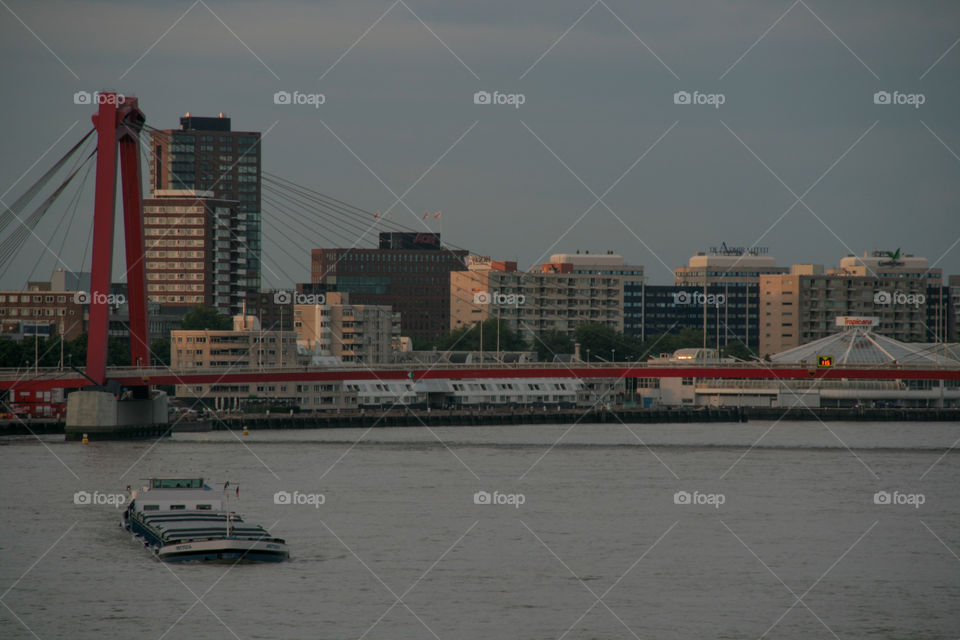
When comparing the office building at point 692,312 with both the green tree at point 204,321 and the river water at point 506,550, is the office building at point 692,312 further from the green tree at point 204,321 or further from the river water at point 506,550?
the river water at point 506,550

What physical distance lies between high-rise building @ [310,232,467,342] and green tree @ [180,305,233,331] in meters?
29.8

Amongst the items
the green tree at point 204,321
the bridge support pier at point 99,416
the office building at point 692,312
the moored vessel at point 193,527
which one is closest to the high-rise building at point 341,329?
the green tree at point 204,321

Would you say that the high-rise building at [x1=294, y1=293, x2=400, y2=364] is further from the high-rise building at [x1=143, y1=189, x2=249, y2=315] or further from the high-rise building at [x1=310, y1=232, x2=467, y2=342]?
the high-rise building at [x1=310, y1=232, x2=467, y2=342]

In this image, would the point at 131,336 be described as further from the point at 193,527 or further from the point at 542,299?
the point at 542,299

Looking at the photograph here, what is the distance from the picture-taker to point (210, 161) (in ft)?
440

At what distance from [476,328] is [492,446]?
217 feet

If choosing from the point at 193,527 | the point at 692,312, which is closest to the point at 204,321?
the point at 692,312

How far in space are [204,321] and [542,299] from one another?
1206 inches

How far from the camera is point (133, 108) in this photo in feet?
174

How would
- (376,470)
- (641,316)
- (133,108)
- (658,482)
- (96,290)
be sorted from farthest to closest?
(641,316) → (133,108) → (96,290) → (376,470) → (658,482)

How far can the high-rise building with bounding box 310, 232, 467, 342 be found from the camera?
454 feet

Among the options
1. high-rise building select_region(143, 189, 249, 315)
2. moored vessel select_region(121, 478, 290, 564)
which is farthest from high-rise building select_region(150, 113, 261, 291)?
moored vessel select_region(121, 478, 290, 564)

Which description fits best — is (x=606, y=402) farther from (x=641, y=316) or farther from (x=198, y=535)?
(x=198, y=535)

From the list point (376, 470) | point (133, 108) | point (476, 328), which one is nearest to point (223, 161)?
point (476, 328)
